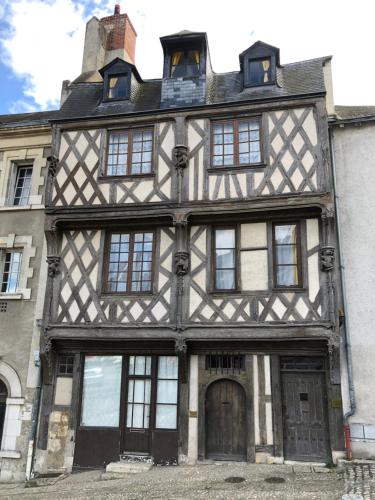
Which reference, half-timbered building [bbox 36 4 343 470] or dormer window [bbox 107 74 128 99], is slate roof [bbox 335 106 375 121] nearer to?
half-timbered building [bbox 36 4 343 470]

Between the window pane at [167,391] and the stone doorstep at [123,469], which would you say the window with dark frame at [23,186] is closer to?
the window pane at [167,391]

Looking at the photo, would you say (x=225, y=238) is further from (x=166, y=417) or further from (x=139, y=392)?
(x=166, y=417)

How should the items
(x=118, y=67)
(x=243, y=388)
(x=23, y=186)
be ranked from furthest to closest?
(x=23, y=186), (x=118, y=67), (x=243, y=388)

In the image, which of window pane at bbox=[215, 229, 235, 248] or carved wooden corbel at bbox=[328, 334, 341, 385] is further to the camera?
window pane at bbox=[215, 229, 235, 248]

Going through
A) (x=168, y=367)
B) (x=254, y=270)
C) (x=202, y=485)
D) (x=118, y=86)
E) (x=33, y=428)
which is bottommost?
(x=202, y=485)

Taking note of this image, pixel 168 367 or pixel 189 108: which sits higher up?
pixel 189 108

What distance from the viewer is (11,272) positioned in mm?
11172

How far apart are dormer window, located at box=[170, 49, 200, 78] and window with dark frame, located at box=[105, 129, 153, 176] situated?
1.72 m

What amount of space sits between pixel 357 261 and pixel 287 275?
1.59 metres

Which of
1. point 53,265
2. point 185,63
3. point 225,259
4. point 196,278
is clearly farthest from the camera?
point 185,63

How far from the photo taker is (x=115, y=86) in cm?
1148

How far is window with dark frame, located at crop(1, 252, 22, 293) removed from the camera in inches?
435

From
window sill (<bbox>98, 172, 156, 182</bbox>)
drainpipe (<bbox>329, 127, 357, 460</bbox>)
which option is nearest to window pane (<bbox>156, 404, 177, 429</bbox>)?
drainpipe (<bbox>329, 127, 357, 460</bbox>)

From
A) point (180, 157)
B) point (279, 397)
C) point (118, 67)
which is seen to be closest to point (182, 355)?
point (279, 397)
